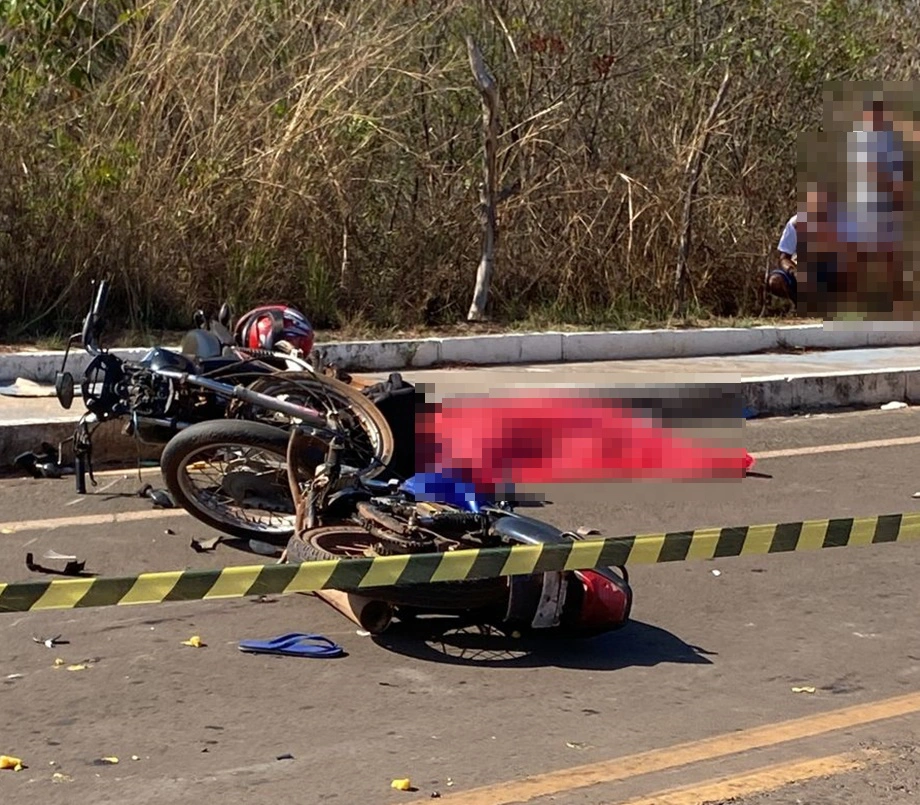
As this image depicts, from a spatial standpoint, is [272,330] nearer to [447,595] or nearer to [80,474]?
[80,474]

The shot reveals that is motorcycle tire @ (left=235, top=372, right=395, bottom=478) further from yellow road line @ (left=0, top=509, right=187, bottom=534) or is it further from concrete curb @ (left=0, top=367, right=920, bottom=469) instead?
concrete curb @ (left=0, top=367, right=920, bottom=469)

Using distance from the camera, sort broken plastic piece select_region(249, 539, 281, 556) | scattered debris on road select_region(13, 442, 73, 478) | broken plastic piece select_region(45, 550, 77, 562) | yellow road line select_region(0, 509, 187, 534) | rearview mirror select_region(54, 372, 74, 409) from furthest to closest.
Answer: scattered debris on road select_region(13, 442, 73, 478) < rearview mirror select_region(54, 372, 74, 409) < yellow road line select_region(0, 509, 187, 534) < broken plastic piece select_region(249, 539, 281, 556) < broken plastic piece select_region(45, 550, 77, 562)

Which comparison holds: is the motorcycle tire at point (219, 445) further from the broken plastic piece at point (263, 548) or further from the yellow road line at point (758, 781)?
the yellow road line at point (758, 781)

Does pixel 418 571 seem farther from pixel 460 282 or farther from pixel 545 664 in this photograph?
pixel 460 282

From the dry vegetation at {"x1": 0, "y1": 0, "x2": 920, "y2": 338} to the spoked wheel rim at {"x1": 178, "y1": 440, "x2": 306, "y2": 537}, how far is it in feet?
16.7

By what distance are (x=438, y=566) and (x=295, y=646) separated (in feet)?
3.38

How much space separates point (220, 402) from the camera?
7.01m

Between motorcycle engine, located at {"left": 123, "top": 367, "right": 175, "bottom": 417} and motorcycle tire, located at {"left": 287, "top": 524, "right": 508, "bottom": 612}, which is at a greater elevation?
motorcycle engine, located at {"left": 123, "top": 367, "right": 175, "bottom": 417}

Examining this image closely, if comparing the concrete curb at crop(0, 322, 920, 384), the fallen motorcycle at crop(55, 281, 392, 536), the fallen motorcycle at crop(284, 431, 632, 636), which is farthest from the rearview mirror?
the concrete curb at crop(0, 322, 920, 384)

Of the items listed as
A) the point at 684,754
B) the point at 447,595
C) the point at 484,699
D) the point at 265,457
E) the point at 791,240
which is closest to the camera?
the point at 684,754

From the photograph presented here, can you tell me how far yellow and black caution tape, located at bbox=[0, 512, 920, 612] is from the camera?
3846 mm

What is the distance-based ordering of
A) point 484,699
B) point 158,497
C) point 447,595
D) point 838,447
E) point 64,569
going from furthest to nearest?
point 838,447 → point 158,497 → point 64,569 → point 447,595 → point 484,699

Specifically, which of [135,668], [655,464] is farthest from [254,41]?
[135,668]

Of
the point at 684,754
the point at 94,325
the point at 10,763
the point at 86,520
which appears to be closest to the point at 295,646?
the point at 10,763
